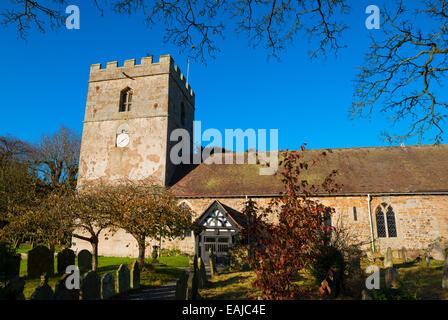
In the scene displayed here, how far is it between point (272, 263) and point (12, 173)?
1038 inches

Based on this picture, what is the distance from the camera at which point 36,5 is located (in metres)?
4.19

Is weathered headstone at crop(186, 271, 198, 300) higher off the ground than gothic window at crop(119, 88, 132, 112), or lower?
lower

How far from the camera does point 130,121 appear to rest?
21.0 metres

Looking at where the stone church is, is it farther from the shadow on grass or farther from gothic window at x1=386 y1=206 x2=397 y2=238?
the shadow on grass

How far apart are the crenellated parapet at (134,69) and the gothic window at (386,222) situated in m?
18.1

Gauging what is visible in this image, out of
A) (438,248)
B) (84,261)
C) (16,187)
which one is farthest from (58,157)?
(438,248)

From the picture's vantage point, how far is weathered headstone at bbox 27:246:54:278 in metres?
10.8

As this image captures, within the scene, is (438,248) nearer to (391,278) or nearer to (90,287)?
(391,278)

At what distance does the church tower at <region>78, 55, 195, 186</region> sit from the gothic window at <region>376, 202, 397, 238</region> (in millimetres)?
14478

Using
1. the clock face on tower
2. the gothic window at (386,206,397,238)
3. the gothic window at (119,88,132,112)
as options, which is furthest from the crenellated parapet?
the gothic window at (386,206,397,238)

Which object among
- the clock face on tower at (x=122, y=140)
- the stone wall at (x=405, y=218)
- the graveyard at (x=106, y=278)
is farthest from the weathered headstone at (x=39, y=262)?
the clock face on tower at (x=122, y=140)

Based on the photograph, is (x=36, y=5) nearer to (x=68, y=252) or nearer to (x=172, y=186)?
(x=68, y=252)

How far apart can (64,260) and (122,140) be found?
1091cm
